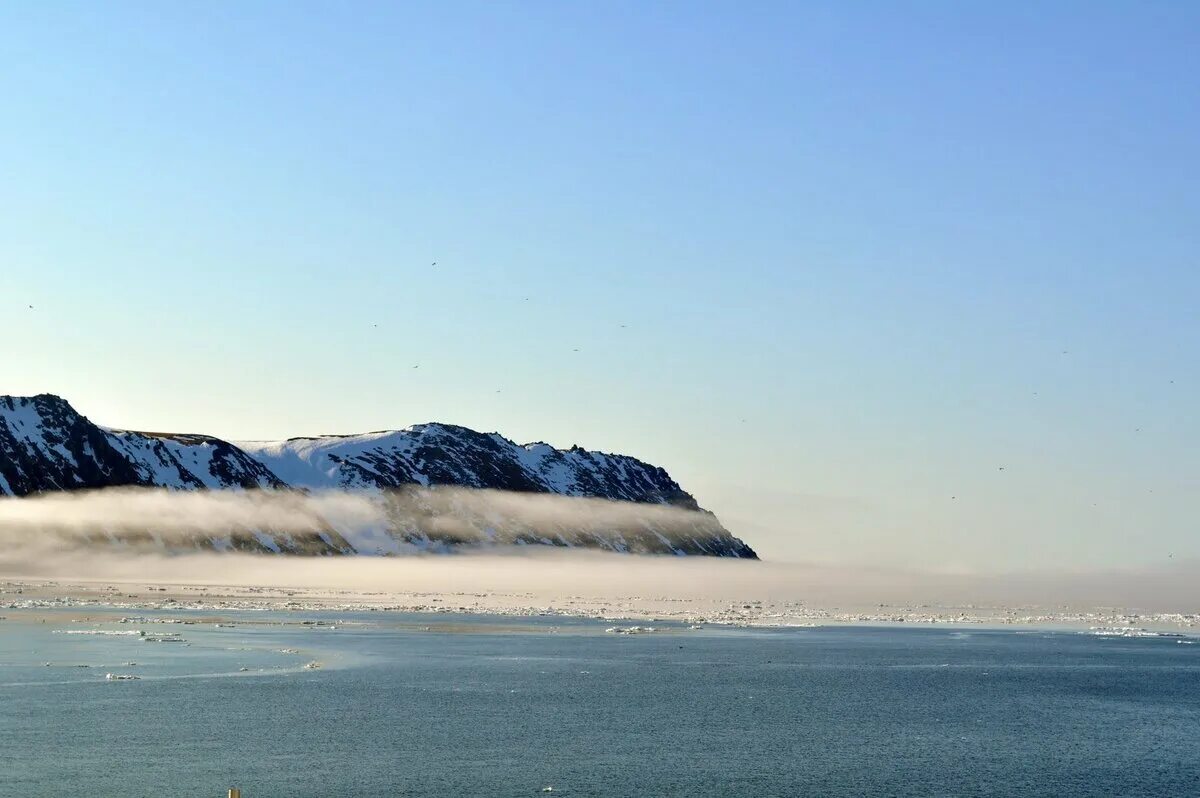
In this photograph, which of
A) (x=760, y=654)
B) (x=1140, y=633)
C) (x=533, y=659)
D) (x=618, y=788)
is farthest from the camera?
(x=1140, y=633)

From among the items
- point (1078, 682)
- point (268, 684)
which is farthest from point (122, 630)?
point (1078, 682)

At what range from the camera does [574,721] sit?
183 ft

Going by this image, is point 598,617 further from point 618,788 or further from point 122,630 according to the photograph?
point 618,788

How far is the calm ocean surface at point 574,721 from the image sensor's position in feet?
138

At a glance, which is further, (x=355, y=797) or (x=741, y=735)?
(x=741, y=735)

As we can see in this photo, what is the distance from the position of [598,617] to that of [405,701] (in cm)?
9937

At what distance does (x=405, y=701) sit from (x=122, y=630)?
5162 centimetres

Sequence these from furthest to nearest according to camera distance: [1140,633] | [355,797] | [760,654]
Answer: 1. [1140,633]
2. [760,654]
3. [355,797]

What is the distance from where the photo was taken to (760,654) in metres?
97.6

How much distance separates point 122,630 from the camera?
339 ft

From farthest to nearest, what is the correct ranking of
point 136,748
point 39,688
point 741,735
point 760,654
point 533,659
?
point 760,654 < point 533,659 < point 39,688 < point 741,735 < point 136,748

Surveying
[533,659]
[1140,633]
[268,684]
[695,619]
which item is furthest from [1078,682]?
[695,619]

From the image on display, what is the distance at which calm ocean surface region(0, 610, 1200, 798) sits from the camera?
42000 mm

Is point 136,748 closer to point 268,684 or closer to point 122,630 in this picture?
point 268,684
